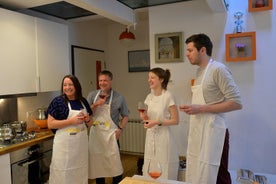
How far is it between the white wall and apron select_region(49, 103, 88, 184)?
136cm

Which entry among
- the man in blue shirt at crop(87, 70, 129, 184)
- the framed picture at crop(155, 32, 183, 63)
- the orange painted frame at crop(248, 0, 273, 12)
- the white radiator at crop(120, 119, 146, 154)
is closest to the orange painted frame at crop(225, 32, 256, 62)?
the orange painted frame at crop(248, 0, 273, 12)

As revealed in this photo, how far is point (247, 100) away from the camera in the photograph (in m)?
2.45

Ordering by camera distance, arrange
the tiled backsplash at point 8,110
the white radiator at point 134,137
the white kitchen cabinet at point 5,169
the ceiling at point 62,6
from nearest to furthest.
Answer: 1. the white kitchen cabinet at point 5,169
2. the ceiling at point 62,6
3. the tiled backsplash at point 8,110
4. the white radiator at point 134,137

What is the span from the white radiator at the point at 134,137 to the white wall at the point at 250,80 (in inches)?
58.4

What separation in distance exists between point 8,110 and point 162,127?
1.58m

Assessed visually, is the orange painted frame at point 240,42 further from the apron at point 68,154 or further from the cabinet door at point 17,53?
the cabinet door at point 17,53

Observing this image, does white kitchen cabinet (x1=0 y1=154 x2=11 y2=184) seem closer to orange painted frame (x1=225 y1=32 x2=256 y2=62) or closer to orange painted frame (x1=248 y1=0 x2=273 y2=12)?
orange painted frame (x1=225 y1=32 x2=256 y2=62)

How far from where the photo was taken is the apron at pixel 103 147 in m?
2.31

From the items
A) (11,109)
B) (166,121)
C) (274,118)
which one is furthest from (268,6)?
(11,109)

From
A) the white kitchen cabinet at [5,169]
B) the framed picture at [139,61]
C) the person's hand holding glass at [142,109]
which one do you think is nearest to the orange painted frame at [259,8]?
the person's hand holding glass at [142,109]

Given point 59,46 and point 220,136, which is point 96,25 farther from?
point 220,136

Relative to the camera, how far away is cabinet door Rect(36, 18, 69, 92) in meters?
2.42

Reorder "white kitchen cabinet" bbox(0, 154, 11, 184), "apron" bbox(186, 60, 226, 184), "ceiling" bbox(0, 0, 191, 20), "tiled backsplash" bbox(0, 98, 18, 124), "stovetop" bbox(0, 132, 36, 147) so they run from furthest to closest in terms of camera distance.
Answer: "tiled backsplash" bbox(0, 98, 18, 124) < "ceiling" bbox(0, 0, 191, 20) < "stovetop" bbox(0, 132, 36, 147) < "white kitchen cabinet" bbox(0, 154, 11, 184) < "apron" bbox(186, 60, 226, 184)

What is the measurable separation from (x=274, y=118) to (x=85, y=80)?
2.45 meters
